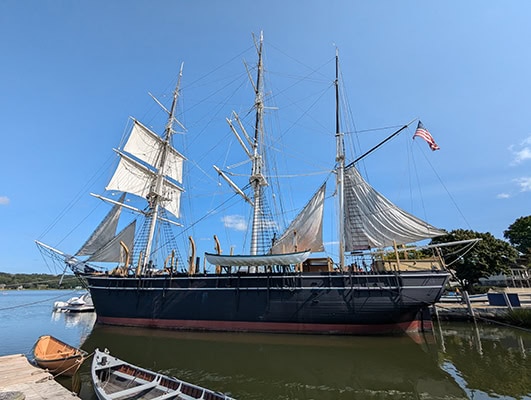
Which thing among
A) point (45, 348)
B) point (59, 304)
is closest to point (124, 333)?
point (45, 348)

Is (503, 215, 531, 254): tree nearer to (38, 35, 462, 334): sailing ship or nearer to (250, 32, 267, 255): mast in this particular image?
(38, 35, 462, 334): sailing ship

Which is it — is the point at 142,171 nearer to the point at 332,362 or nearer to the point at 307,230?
the point at 307,230

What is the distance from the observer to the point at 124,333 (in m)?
17.0

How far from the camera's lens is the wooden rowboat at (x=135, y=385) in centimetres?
601

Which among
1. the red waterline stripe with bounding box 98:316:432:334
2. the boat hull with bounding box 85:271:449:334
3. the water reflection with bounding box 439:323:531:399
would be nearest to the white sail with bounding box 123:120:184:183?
the boat hull with bounding box 85:271:449:334

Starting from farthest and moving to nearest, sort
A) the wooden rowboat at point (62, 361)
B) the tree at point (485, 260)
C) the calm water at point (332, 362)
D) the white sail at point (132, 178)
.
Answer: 1. the tree at point (485, 260)
2. the white sail at point (132, 178)
3. the wooden rowboat at point (62, 361)
4. the calm water at point (332, 362)

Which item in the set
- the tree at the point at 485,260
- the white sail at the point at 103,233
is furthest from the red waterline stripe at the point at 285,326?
the tree at the point at 485,260

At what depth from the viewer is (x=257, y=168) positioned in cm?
2289

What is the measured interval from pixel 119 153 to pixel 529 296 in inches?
1621

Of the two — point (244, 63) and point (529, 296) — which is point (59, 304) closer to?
point (244, 63)

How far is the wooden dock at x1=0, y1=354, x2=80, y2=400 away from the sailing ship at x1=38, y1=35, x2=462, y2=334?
9368mm

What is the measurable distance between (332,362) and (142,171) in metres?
25.8

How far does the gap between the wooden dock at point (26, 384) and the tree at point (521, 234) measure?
58.7 m

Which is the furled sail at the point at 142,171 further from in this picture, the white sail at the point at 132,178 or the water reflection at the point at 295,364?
the water reflection at the point at 295,364
